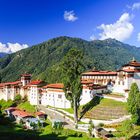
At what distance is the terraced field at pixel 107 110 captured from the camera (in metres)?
77.9

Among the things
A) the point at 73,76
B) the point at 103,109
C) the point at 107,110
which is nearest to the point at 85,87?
the point at 103,109

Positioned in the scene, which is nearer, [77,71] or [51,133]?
[51,133]

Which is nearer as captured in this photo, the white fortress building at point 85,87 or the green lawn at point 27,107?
the white fortress building at point 85,87

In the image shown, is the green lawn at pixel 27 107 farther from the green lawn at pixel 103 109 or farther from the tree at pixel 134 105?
the tree at pixel 134 105

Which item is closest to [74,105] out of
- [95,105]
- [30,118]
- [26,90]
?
[95,105]

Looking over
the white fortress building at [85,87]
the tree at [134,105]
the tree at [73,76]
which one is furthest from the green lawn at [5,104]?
the tree at [134,105]

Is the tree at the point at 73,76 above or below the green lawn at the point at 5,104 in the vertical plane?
above

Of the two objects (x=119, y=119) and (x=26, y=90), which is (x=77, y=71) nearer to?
(x=119, y=119)

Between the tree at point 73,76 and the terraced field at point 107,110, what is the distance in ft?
15.6

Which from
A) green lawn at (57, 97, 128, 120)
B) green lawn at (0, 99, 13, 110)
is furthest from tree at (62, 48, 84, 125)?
green lawn at (0, 99, 13, 110)

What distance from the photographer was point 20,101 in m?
118

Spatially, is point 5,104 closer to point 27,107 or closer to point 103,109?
point 27,107

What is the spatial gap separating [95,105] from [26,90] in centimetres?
3910

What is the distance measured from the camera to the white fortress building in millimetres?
90375
